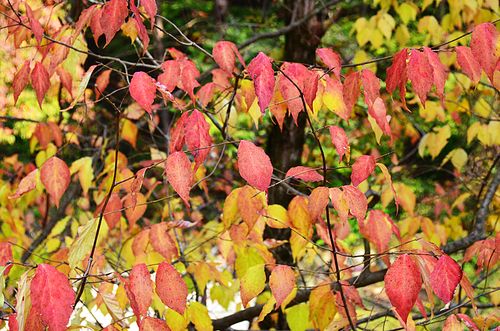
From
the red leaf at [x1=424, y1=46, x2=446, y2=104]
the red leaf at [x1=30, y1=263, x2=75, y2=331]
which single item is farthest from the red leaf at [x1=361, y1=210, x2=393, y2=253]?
the red leaf at [x1=30, y1=263, x2=75, y2=331]

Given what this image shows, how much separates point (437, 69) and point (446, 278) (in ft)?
1.61

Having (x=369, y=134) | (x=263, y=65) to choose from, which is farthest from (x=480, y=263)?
(x=369, y=134)

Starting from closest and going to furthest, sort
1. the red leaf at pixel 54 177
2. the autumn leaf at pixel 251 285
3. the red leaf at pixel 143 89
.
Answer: the red leaf at pixel 143 89 < the autumn leaf at pixel 251 285 < the red leaf at pixel 54 177

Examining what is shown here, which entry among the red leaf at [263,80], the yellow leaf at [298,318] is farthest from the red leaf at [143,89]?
the yellow leaf at [298,318]

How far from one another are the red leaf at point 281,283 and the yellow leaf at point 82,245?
19.5 inches

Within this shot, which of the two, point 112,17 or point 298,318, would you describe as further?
point 298,318

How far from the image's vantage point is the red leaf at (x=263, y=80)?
0.89 m

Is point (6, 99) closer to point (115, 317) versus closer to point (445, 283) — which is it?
point (115, 317)

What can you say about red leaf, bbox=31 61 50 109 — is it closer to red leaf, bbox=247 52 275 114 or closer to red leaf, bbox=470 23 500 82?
red leaf, bbox=247 52 275 114

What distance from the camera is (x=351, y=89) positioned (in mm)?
1013

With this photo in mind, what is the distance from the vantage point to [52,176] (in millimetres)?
1302

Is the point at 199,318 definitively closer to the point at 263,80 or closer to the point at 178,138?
the point at 178,138

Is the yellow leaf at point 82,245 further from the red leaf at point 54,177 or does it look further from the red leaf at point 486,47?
the red leaf at point 486,47

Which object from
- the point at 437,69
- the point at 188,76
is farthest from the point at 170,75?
the point at 437,69
